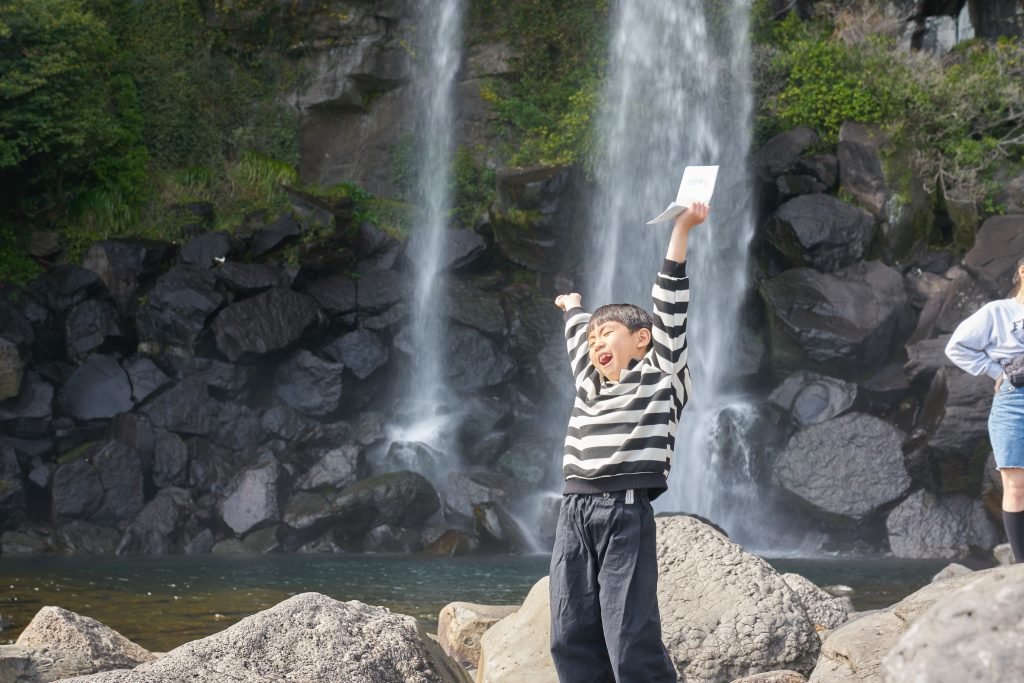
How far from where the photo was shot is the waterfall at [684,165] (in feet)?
61.0

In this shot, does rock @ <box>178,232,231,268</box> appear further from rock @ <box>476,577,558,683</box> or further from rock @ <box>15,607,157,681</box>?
rock @ <box>476,577,558,683</box>

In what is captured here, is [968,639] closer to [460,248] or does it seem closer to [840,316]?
[840,316]

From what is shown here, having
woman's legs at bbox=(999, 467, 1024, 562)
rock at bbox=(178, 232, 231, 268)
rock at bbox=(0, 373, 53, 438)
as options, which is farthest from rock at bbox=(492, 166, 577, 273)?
woman's legs at bbox=(999, 467, 1024, 562)

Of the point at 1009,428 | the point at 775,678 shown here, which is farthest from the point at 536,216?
the point at 775,678

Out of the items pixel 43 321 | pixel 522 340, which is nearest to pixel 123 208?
pixel 43 321

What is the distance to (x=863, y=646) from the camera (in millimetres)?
4539

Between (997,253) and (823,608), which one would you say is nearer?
(823,608)

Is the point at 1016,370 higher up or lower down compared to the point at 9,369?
lower down

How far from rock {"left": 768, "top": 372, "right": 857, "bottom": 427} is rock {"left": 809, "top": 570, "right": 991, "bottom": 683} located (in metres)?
11.5

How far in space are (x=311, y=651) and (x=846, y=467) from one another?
12.5m

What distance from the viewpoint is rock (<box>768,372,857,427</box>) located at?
16.2m

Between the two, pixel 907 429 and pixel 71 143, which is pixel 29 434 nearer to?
pixel 71 143

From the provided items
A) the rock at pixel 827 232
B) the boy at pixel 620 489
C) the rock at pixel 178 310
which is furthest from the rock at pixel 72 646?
the rock at pixel 827 232

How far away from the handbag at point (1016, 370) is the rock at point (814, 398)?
1121 centimetres
